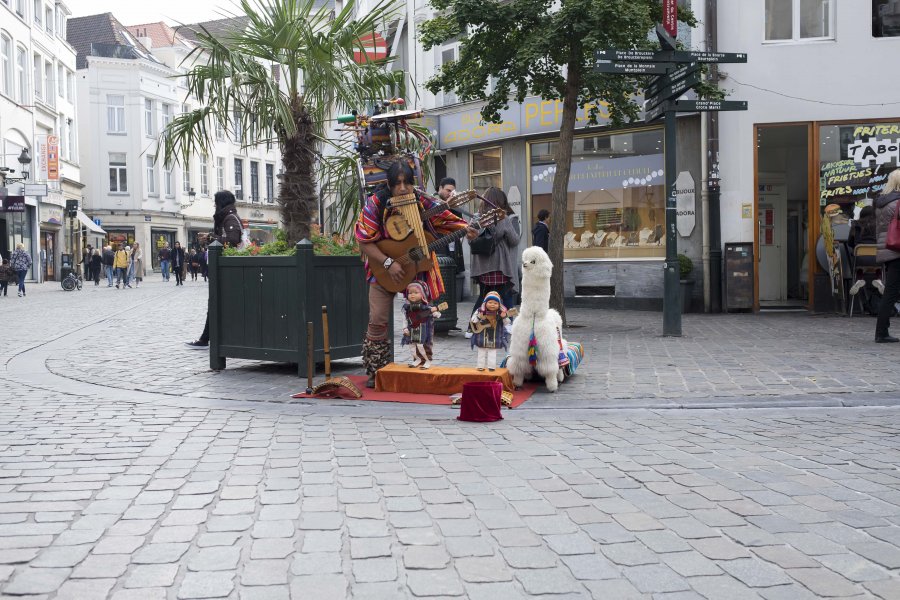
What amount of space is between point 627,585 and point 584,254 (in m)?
15.2

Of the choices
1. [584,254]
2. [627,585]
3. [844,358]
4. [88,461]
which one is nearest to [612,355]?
[844,358]

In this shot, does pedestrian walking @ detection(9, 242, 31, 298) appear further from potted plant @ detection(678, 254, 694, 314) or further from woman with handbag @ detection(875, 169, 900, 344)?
woman with handbag @ detection(875, 169, 900, 344)

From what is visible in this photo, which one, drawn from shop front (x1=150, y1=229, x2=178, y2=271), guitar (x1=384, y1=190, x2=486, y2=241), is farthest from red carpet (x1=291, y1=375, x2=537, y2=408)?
shop front (x1=150, y1=229, x2=178, y2=271)

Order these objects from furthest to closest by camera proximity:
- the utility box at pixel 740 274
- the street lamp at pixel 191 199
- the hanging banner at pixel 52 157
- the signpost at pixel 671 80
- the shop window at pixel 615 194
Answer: the street lamp at pixel 191 199
the hanging banner at pixel 52 157
the shop window at pixel 615 194
the utility box at pixel 740 274
the signpost at pixel 671 80

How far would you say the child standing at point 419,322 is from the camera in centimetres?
711

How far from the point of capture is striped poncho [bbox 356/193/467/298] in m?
7.10

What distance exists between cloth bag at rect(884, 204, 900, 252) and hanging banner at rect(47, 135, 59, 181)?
123 feet

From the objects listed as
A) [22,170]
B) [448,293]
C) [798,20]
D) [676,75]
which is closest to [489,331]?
[448,293]

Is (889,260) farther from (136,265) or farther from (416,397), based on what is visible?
(136,265)

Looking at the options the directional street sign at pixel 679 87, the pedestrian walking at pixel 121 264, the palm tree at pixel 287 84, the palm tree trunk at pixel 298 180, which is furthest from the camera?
the pedestrian walking at pixel 121 264

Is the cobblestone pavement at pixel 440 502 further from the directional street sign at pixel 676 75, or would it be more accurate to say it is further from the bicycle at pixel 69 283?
the bicycle at pixel 69 283

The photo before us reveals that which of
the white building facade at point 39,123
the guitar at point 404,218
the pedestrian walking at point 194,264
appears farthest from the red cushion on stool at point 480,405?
the pedestrian walking at point 194,264

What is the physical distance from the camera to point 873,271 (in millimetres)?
14047

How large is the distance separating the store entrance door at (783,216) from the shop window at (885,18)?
79.7 inches
